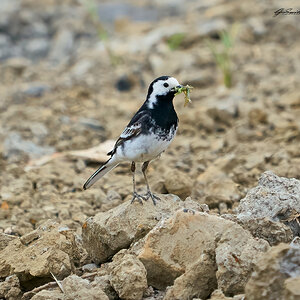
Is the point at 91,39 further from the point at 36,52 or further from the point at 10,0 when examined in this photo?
the point at 10,0

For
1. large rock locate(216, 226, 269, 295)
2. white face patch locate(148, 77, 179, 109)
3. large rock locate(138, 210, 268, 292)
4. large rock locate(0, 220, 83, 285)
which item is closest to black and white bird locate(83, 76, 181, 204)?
white face patch locate(148, 77, 179, 109)

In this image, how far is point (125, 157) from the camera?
6.16 metres

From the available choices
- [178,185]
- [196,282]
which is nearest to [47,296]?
[196,282]

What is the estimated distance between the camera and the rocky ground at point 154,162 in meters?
4.53

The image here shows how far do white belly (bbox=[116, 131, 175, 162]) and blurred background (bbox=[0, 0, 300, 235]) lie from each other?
0.80m

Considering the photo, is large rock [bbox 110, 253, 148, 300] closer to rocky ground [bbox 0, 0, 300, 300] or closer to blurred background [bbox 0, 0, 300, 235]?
rocky ground [bbox 0, 0, 300, 300]

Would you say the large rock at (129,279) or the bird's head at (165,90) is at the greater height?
the bird's head at (165,90)

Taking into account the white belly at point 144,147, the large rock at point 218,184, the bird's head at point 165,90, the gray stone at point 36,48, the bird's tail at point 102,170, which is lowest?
the gray stone at point 36,48

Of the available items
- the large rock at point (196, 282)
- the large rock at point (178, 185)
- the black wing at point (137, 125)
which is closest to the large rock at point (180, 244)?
the large rock at point (196, 282)

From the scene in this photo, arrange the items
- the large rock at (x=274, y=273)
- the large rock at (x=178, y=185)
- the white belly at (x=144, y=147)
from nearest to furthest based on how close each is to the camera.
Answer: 1. the large rock at (x=274, y=273)
2. the white belly at (x=144, y=147)
3. the large rock at (x=178, y=185)

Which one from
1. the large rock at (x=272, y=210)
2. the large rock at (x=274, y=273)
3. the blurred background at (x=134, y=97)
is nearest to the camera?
the large rock at (x=274, y=273)

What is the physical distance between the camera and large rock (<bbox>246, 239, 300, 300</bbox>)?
12.1 feet

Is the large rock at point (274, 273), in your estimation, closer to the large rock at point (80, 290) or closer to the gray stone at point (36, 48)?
the large rock at point (80, 290)

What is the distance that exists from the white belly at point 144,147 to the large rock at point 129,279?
1.58m
